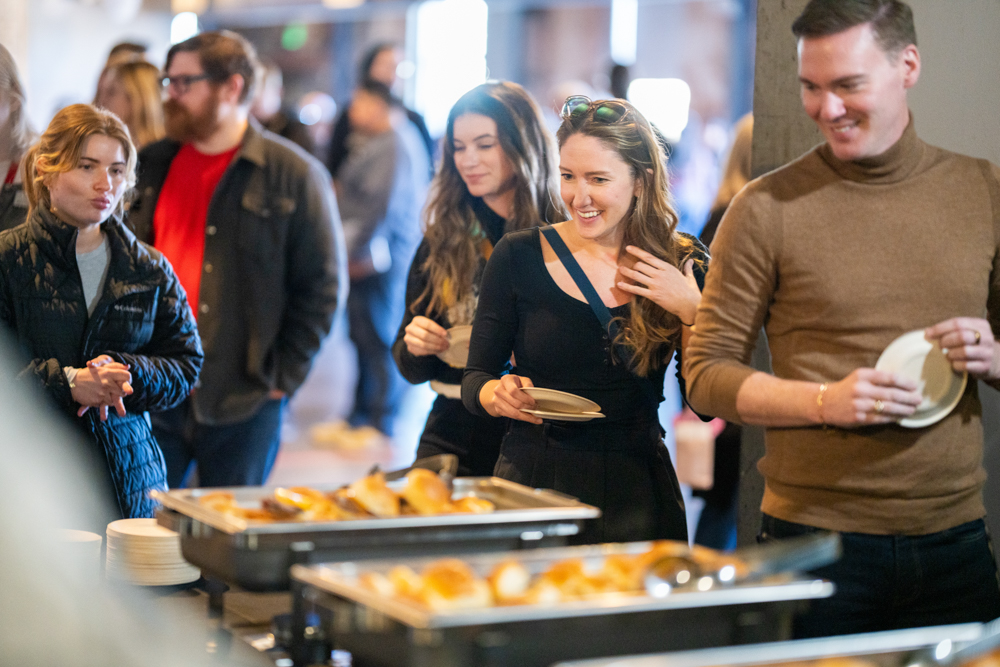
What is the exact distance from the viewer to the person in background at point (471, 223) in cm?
254

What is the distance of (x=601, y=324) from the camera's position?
209 cm

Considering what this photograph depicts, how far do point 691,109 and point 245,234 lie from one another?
9.58 m

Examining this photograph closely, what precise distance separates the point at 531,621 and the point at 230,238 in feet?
7.56

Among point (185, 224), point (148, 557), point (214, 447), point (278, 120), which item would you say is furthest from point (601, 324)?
point (278, 120)

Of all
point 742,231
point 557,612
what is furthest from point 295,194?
point 557,612

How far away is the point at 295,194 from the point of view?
335cm

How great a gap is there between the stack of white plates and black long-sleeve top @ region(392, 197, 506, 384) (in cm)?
88

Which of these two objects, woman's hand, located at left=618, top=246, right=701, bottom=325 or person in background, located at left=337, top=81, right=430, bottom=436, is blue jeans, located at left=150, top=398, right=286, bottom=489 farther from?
person in background, located at left=337, top=81, right=430, bottom=436

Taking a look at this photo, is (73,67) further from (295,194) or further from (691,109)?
(691,109)

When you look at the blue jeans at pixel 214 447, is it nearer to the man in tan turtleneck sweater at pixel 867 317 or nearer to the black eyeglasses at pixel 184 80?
the black eyeglasses at pixel 184 80

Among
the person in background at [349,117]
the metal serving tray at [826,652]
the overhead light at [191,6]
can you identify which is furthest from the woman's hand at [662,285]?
the overhead light at [191,6]

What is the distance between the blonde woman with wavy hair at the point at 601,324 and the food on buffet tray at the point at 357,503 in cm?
39

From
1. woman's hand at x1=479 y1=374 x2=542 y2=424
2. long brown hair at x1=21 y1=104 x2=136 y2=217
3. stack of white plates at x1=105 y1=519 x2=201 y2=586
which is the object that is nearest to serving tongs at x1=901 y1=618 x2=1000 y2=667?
woman's hand at x1=479 y1=374 x2=542 y2=424

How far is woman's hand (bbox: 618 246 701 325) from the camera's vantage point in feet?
6.73
